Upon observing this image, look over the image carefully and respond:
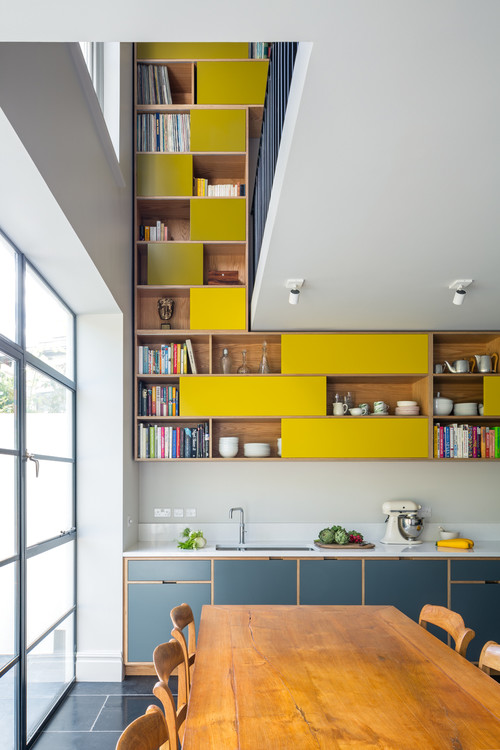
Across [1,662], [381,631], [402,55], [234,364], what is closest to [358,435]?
[234,364]

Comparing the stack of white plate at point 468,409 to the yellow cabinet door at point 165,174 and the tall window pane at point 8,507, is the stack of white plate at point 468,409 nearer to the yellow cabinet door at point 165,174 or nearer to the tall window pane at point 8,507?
the yellow cabinet door at point 165,174

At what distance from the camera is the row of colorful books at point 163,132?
5.40 meters

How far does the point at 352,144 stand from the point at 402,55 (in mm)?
535

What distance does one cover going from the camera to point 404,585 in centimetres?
492

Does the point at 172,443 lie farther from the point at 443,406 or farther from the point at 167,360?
the point at 443,406

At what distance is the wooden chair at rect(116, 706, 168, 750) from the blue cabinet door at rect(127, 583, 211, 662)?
3127 mm

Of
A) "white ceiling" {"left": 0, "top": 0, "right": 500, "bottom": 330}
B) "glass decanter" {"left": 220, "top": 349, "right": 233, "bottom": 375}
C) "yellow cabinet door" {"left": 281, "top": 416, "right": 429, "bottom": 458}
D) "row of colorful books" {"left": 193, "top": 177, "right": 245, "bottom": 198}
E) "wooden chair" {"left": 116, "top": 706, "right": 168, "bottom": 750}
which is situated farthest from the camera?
"row of colorful books" {"left": 193, "top": 177, "right": 245, "bottom": 198}

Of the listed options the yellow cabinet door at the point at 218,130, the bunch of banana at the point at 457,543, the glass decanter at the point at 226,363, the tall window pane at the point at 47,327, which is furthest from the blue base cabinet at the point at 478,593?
the yellow cabinet door at the point at 218,130

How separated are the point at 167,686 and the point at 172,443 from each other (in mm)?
3293

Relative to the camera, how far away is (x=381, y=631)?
9.84 ft

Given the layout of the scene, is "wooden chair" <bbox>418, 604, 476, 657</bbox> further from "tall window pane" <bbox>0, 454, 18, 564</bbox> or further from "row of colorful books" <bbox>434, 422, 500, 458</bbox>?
"row of colorful books" <bbox>434, 422, 500, 458</bbox>

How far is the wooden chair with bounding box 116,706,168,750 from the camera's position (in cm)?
158

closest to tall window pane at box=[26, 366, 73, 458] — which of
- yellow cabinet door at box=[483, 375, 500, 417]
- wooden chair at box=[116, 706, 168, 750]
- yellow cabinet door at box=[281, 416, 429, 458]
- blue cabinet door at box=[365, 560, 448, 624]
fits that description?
yellow cabinet door at box=[281, 416, 429, 458]

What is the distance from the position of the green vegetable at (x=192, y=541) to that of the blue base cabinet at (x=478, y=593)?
6.03ft
